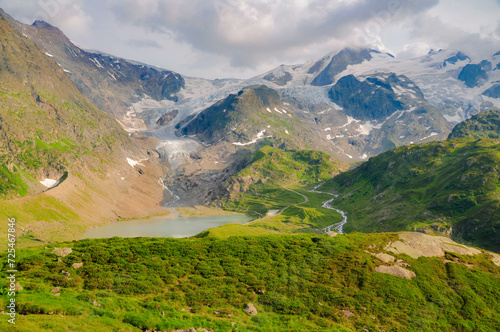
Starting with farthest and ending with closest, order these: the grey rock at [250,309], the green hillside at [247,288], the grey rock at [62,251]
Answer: the grey rock at [62,251] < the grey rock at [250,309] < the green hillside at [247,288]

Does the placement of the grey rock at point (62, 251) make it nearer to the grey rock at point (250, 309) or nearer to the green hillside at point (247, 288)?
the green hillside at point (247, 288)

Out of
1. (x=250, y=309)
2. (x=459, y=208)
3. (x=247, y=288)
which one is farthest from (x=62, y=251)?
(x=459, y=208)

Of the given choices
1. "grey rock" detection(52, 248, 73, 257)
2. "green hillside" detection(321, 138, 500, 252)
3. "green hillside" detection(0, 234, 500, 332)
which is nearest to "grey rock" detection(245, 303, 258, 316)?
"green hillside" detection(0, 234, 500, 332)

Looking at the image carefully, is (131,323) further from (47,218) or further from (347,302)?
(47,218)

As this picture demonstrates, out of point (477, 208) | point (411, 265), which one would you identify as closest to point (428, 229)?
point (477, 208)

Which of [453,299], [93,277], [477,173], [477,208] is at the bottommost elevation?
[453,299]

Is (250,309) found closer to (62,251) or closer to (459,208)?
(62,251)

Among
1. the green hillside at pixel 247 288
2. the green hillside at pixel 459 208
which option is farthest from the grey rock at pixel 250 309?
the green hillside at pixel 459 208

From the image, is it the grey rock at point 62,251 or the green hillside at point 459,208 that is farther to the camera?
the green hillside at point 459,208

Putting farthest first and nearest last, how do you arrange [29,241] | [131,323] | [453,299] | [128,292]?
[29,241], [453,299], [128,292], [131,323]
